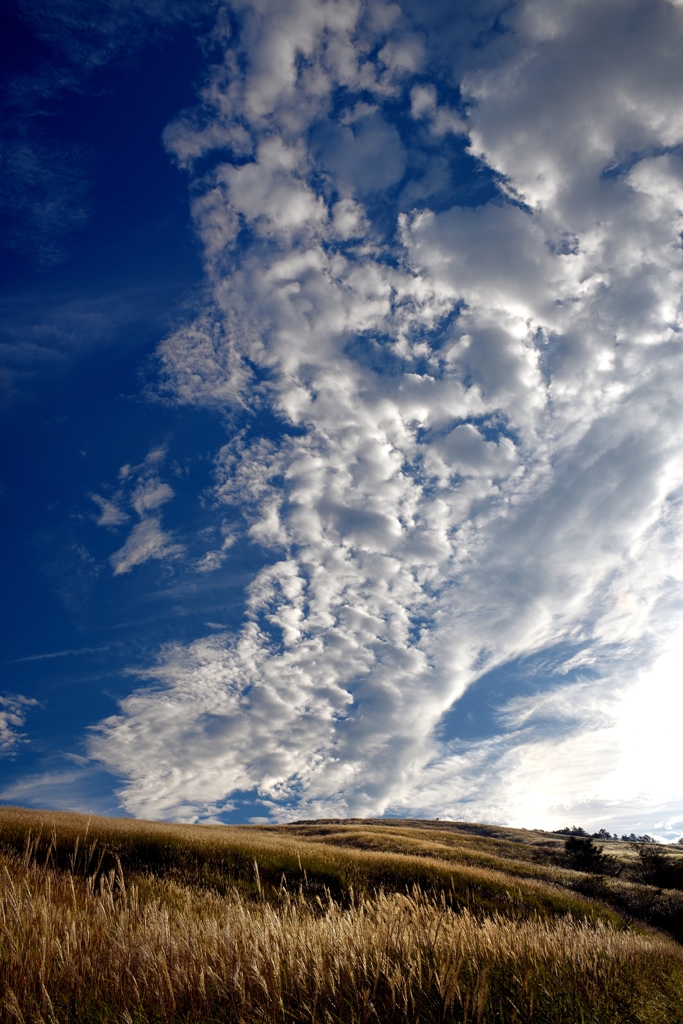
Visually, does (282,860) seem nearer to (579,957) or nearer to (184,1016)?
(579,957)

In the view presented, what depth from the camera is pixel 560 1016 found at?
12.6ft

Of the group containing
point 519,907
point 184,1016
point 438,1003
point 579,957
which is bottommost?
point 519,907

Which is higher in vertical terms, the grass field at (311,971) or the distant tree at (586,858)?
the grass field at (311,971)

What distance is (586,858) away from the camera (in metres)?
36.6

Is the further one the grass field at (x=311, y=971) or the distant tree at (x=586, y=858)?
the distant tree at (x=586, y=858)

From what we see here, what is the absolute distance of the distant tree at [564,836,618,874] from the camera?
36.2 meters

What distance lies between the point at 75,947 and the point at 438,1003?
2972mm

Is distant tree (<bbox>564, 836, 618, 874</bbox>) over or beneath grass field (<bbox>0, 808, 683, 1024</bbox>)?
beneath

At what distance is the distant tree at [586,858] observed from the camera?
36.2 meters

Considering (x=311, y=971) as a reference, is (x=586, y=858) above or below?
below

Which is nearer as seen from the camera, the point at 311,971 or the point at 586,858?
the point at 311,971

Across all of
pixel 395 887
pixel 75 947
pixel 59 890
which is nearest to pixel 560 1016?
pixel 75 947

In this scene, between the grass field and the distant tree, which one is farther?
the distant tree

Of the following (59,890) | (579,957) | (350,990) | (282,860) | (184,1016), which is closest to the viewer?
(184,1016)
